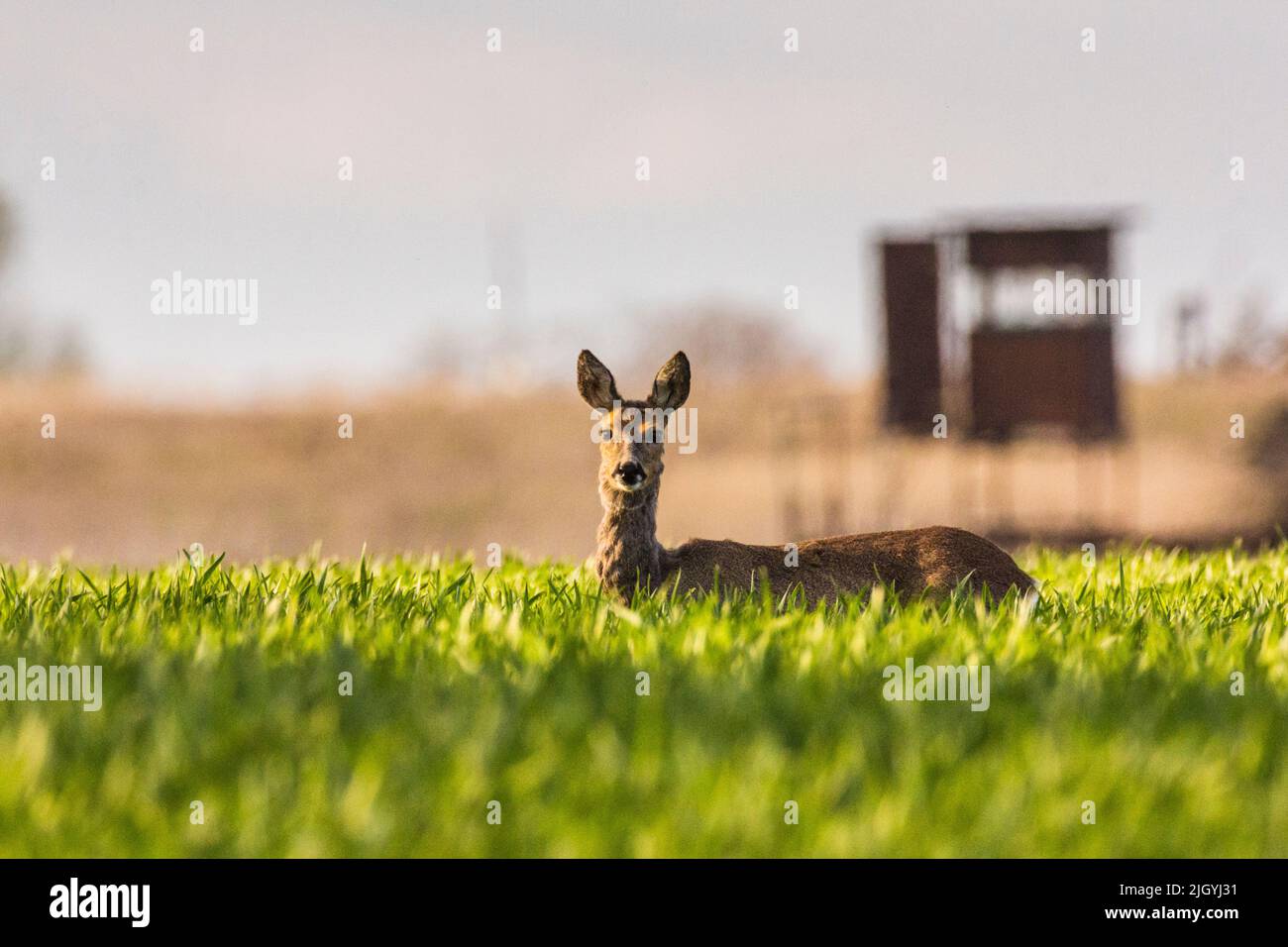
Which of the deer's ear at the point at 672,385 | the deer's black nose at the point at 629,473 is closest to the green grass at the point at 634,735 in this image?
the deer's black nose at the point at 629,473

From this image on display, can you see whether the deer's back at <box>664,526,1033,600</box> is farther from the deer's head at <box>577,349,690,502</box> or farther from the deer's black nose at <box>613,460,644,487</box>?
the deer's black nose at <box>613,460,644,487</box>

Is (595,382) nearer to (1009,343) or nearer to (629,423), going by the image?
(629,423)

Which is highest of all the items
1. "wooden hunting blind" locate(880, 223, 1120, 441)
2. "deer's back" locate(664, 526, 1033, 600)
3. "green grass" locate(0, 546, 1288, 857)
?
"wooden hunting blind" locate(880, 223, 1120, 441)

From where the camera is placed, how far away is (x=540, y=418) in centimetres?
4109

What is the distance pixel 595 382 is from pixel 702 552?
1.21 m

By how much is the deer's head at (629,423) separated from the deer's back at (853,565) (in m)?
0.61

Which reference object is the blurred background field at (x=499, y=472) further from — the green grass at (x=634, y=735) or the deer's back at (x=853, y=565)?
the green grass at (x=634, y=735)

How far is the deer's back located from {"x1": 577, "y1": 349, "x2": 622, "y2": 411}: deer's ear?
0.97 m

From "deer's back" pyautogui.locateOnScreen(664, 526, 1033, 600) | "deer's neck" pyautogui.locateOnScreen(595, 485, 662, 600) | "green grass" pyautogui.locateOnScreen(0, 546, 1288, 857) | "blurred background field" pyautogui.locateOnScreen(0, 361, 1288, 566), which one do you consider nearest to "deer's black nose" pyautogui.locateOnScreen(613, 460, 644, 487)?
"deer's neck" pyautogui.locateOnScreen(595, 485, 662, 600)

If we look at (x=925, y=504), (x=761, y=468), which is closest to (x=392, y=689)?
(x=925, y=504)

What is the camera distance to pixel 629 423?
6.96 metres

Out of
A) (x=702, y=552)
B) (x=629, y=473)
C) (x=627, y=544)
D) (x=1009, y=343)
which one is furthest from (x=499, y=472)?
(x=629, y=473)

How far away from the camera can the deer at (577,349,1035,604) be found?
23.1 feet
